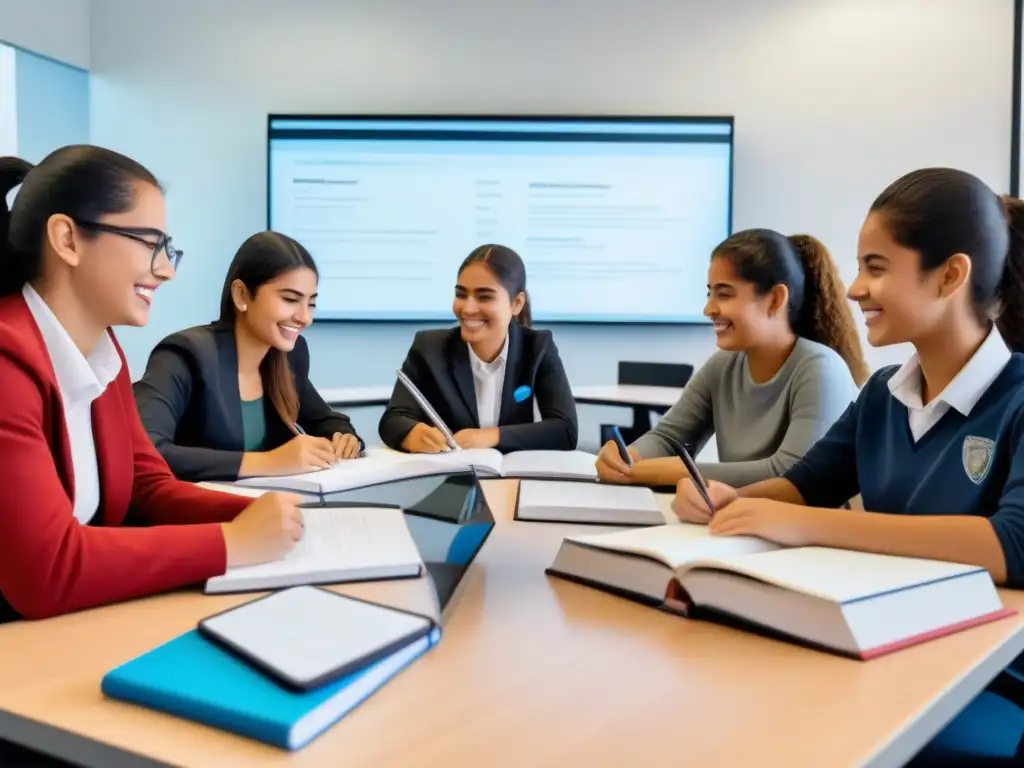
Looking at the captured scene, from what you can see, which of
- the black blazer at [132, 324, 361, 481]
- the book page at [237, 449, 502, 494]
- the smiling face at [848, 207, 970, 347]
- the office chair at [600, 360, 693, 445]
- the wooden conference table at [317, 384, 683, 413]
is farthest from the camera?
the office chair at [600, 360, 693, 445]

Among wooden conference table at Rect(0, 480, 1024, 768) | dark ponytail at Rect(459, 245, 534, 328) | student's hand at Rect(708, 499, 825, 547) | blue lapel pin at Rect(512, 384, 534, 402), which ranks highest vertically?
dark ponytail at Rect(459, 245, 534, 328)

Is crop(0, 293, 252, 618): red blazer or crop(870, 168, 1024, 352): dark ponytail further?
crop(870, 168, 1024, 352): dark ponytail

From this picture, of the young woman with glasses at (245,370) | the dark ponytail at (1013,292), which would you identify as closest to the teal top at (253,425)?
the young woman with glasses at (245,370)

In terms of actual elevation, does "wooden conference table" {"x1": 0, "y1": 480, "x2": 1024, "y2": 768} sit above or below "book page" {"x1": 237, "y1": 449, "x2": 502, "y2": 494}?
below

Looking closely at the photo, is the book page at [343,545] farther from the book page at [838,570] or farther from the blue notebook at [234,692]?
the book page at [838,570]

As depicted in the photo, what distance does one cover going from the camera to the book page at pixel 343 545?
3.22 ft

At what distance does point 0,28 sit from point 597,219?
119 inches

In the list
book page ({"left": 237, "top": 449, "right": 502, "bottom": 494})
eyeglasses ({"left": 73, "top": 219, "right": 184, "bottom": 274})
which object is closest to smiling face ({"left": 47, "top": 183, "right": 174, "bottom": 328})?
eyeglasses ({"left": 73, "top": 219, "right": 184, "bottom": 274})

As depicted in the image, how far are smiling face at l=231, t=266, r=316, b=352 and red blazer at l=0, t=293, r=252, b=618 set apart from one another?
1.00 metres

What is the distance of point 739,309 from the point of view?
1.87 metres

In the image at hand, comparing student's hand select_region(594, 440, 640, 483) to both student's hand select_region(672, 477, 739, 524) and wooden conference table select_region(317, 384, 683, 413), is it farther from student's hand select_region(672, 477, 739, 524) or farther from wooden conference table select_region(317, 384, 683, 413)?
wooden conference table select_region(317, 384, 683, 413)

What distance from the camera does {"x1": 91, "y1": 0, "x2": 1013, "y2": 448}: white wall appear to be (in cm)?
420

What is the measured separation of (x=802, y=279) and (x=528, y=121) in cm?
272

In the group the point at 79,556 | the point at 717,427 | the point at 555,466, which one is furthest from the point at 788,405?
the point at 79,556
